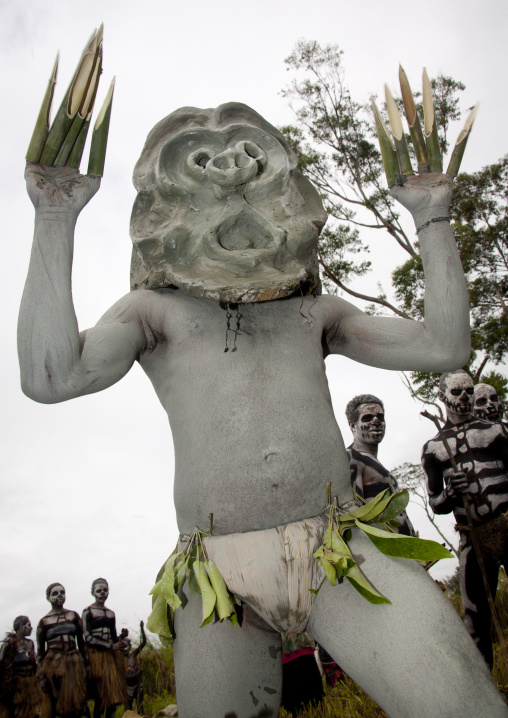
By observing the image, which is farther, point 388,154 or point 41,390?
point 388,154

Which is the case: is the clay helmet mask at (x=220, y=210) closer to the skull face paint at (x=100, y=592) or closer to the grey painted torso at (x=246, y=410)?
the grey painted torso at (x=246, y=410)

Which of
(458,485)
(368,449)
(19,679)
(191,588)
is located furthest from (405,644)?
(19,679)

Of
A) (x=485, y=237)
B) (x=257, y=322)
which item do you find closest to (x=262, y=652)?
(x=257, y=322)

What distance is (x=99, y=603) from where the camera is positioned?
25.2 ft

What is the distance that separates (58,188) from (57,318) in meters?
0.46

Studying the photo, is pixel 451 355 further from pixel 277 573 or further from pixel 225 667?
pixel 225 667

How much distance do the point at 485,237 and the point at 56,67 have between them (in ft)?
39.1

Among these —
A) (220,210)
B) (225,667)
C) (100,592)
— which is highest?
(220,210)

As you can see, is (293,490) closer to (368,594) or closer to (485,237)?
(368,594)

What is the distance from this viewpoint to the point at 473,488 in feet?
16.1

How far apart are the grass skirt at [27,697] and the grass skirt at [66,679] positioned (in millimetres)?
245

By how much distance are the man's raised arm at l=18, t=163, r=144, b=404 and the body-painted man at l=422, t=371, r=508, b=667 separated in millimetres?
3125

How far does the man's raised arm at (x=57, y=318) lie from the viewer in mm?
2021

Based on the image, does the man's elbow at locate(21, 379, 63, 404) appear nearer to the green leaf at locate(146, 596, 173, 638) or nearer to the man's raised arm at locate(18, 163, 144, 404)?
the man's raised arm at locate(18, 163, 144, 404)
